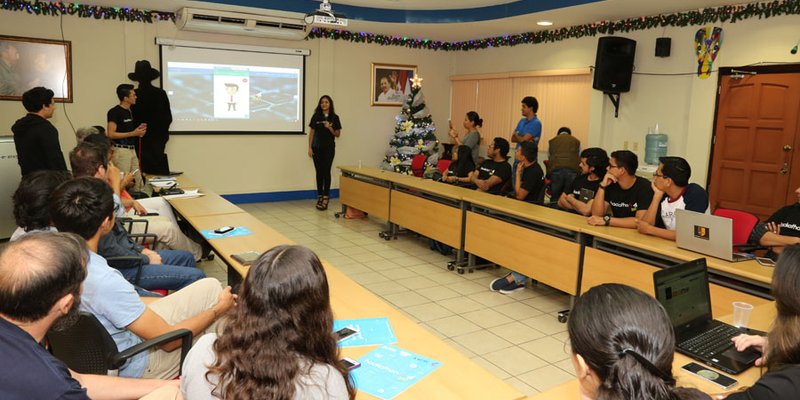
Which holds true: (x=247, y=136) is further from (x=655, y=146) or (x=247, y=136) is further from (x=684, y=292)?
(x=684, y=292)

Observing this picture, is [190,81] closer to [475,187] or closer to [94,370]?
[475,187]

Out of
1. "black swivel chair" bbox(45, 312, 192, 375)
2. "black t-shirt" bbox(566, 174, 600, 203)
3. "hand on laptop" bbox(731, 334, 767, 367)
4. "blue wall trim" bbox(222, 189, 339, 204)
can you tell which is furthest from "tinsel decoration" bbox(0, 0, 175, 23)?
"hand on laptop" bbox(731, 334, 767, 367)

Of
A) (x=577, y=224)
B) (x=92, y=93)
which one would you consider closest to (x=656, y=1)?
(x=577, y=224)

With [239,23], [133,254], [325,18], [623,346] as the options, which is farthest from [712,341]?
[239,23]

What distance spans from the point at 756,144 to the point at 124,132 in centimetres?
699

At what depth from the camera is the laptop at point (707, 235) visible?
9.98 ft

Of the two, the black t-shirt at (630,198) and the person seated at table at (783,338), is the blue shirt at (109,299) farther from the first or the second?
the black t-shirt at (630,198)

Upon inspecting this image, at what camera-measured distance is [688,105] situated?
6461 millimetres

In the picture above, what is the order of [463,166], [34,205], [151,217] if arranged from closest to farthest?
[34,205], [151,217], [463,166]

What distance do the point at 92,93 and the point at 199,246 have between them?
147 inches

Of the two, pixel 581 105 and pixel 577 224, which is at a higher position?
pixel 581 105

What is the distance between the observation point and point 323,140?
8.39 m

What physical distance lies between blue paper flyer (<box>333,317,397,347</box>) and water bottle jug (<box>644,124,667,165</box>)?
18.2 feet

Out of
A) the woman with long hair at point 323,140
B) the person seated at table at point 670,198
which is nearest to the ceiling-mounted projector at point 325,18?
the woman with long hair at point 323,140
